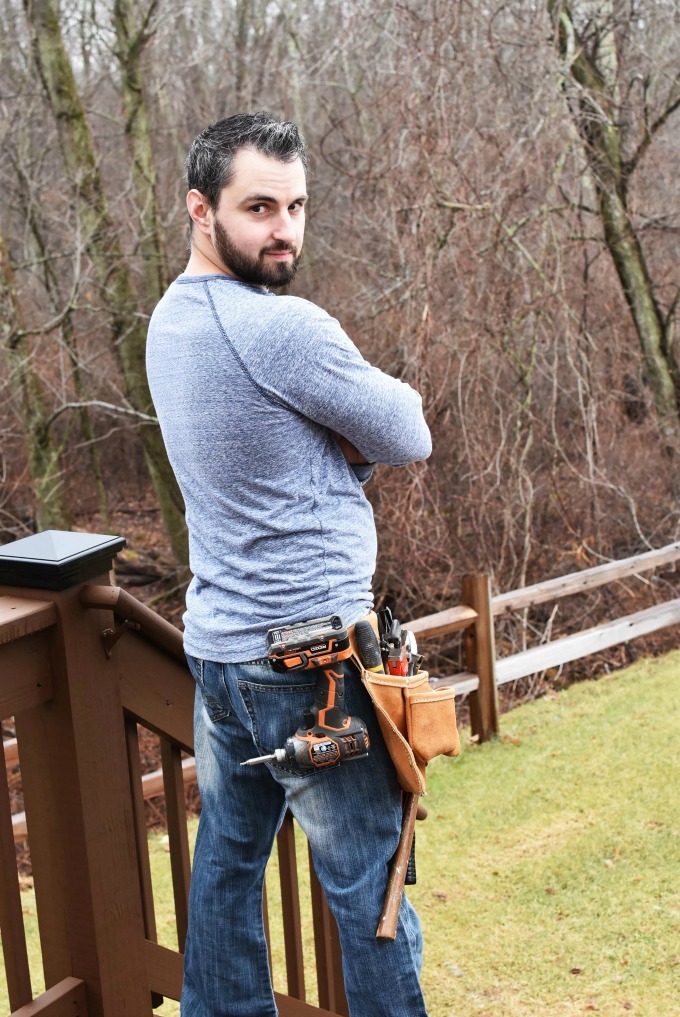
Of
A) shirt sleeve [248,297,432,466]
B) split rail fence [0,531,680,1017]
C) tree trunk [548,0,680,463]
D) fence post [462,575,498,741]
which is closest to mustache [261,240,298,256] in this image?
shirt sleeve [248,297,432,466]

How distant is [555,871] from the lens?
13.8 feet

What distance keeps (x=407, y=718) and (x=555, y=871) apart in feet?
8.67

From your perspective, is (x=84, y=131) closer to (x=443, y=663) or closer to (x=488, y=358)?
(x=488, y=358)

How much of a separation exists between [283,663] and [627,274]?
8.39 metres

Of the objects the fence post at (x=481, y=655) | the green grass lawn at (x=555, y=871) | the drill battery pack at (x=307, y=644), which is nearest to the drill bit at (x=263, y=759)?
the drill battery pack at (x=307, y=644)

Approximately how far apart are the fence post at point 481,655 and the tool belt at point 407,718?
3846 millimetres

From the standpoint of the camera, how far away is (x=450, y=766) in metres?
5.66

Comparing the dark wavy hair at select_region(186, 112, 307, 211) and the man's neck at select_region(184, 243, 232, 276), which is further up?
the dark wavy hair at select_region(186, 112, 307, 211)

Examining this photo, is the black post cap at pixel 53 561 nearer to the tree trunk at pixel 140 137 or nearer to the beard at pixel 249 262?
the beard at pixel 249 262

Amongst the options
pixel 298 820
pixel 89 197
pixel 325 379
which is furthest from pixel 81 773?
pixel 89 197

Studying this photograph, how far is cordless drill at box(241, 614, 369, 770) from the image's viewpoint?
180 cm

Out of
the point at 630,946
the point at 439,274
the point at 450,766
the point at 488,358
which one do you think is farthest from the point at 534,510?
the point at 630,946

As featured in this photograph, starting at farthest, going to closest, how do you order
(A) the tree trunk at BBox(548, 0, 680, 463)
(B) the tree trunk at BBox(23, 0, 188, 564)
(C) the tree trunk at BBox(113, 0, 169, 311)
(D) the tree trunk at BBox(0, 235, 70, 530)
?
1. (C) the tree trunk at BBox(113, 0, 169, 311)
2. (B) the tree trunk at BBox(23, 0, 188, 564)
3. (D) the tree trunk at BBox(0, 235, 70, 530)
4. (A) the tree trunk at BBox(548, 0, 680, 463)

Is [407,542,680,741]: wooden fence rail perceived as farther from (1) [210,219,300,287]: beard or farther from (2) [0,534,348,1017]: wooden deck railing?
(1) [210,219,300,287]: beard
